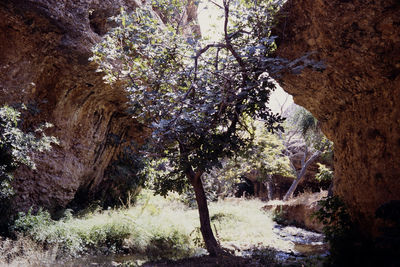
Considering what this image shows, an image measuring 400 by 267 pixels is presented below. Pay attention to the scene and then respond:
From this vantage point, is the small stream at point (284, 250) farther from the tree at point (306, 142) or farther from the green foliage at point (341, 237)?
the tree at point (306, 142)

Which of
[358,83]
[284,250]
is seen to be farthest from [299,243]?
[358,83]

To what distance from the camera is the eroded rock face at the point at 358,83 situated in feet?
11.8

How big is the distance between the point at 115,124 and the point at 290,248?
23.6ft

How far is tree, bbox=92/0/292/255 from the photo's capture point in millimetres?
4367

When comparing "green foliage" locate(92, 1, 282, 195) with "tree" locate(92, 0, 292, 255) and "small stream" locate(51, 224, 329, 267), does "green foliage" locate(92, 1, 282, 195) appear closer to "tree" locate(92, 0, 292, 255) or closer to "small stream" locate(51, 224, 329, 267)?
"tree" locate(92, 0, 292, 255)

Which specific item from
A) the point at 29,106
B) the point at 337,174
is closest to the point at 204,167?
the point at 337,174

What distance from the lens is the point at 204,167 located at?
15.3ft

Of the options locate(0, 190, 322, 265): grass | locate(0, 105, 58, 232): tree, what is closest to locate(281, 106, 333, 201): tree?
locate(0, 190, 322, 265): grass

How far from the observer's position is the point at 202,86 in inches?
197

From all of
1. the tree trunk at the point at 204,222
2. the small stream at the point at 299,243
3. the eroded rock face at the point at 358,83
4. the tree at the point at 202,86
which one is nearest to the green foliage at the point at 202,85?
the tree at the point at 202,86

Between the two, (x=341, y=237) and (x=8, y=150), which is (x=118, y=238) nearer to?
(x=8, y=150)

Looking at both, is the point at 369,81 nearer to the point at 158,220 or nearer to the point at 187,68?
the point at 187,68

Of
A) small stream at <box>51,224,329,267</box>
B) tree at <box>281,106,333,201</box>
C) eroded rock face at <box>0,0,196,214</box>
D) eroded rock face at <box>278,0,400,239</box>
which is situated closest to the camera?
eroded rock face at <box>278,0,400,239</box>

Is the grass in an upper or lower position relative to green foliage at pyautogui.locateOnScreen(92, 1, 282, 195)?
lower
